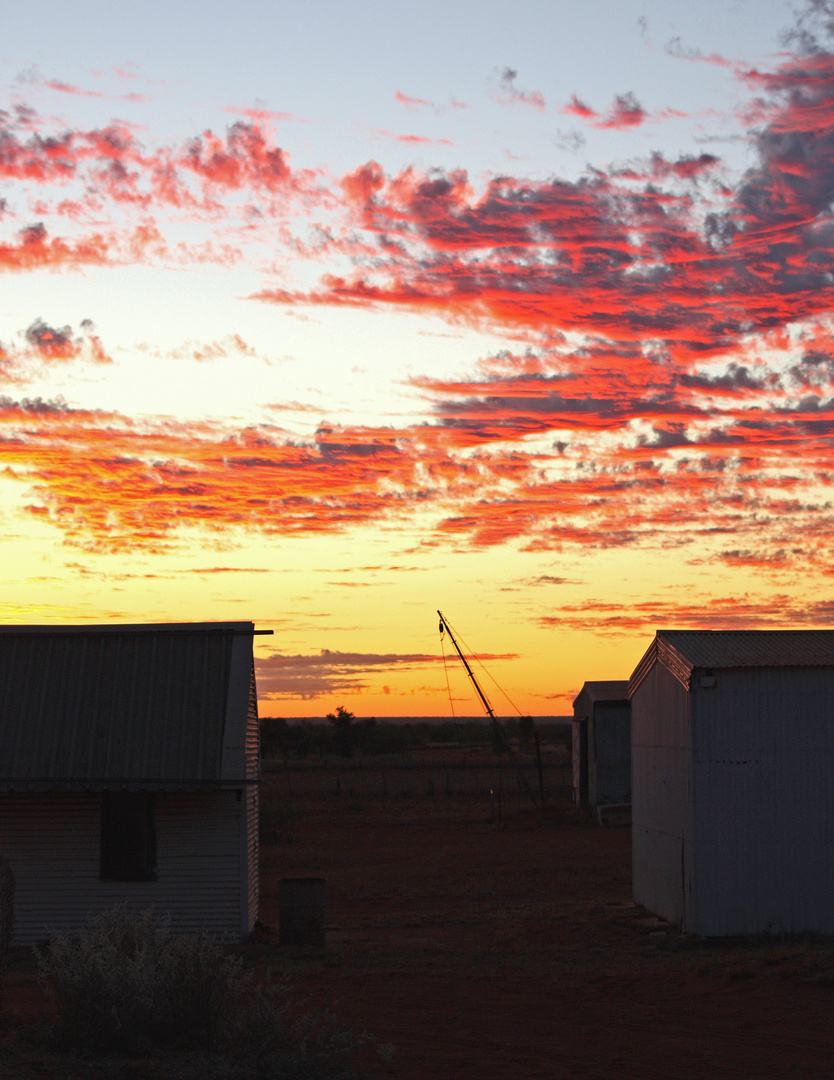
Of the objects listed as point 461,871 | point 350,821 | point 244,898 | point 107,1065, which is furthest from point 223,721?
point 350,821

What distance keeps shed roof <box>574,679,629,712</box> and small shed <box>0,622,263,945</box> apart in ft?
73.1

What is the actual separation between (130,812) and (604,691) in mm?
24214

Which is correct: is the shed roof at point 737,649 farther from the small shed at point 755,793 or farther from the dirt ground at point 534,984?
the dirt ground at point 534,984

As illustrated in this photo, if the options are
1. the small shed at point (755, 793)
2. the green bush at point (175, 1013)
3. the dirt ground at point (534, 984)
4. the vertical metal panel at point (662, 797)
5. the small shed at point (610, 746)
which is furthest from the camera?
the small shed at point (610, 746)

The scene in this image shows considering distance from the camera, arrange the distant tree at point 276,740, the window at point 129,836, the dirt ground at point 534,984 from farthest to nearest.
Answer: the distant tree at point 276,740, the window at point 129,836, the dirt ground at point 534,984

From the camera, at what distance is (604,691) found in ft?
126

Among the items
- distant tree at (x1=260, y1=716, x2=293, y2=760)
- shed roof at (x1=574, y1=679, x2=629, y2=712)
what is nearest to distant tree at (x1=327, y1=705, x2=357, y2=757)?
distant tree at (x1=260, y1=716, x2=293, y2=760)

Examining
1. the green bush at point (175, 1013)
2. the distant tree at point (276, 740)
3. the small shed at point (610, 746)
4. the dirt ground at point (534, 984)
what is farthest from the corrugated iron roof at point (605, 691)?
the distant tree at point (276, 740)

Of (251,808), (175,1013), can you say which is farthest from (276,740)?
(175,1013)

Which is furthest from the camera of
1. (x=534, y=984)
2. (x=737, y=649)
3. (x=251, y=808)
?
(x=251, y=808)

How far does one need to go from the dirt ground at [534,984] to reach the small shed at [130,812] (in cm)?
102

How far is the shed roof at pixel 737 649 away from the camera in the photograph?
1655 cm

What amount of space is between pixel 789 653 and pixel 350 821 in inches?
915

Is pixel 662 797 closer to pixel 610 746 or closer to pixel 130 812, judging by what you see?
pixel 130 812
